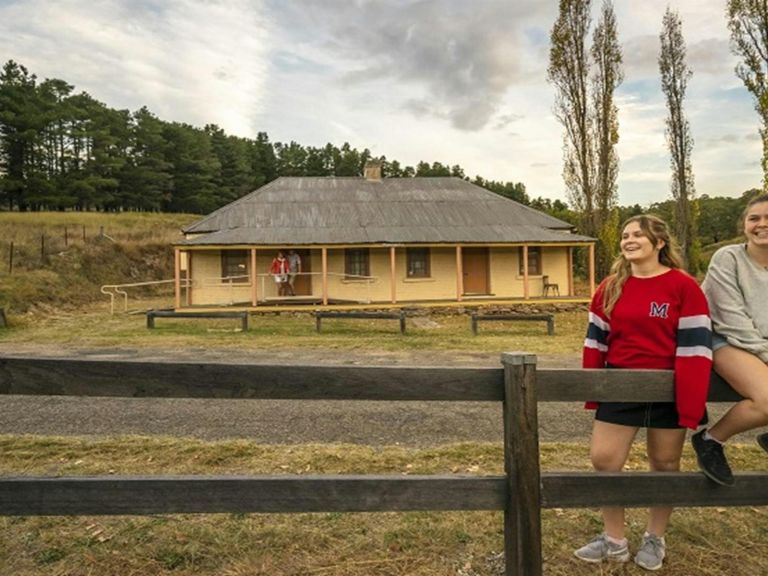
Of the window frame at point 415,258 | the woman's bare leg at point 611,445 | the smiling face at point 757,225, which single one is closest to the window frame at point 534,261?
the window frame at point 415,258

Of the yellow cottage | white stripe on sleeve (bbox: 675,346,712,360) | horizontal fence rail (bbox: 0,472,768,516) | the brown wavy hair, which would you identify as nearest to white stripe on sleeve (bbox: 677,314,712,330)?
white stripe on sleeve (bbox: 675,346,712,360)

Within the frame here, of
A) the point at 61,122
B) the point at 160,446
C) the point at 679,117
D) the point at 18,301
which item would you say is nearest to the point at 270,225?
the point at 18,301

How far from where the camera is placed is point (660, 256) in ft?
8.72

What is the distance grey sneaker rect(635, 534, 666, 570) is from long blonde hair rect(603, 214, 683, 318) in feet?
4.28

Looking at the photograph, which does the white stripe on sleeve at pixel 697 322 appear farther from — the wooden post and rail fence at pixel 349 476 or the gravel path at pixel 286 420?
the gravel path at pixel 286 420

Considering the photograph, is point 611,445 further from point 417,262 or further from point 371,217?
point 371,217

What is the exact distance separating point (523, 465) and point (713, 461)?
0.97 m

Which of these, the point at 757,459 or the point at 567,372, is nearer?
the point at 567,372

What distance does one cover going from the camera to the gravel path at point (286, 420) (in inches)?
207

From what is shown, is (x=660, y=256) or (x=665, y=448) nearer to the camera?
(x=665, y=448)

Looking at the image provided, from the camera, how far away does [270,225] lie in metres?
21.7

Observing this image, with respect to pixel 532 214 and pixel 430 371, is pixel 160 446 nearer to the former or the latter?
pixel 430 371

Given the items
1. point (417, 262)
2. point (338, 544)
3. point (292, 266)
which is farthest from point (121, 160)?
point (338, 544)

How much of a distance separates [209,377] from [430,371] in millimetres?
1034
